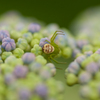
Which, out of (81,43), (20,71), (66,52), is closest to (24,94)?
(20,71)

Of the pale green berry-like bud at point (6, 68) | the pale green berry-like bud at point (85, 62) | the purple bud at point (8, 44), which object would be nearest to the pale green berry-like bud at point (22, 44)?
the purple bud at point (8, 44)

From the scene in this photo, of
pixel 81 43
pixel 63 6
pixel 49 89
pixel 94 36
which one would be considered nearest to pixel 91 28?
pixel 94 36

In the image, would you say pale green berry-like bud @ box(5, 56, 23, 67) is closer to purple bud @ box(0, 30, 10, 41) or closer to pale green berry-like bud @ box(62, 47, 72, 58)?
purple bud @ box(0, 30, 10, 41)

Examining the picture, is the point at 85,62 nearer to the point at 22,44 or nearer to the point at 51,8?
the point at 22,44

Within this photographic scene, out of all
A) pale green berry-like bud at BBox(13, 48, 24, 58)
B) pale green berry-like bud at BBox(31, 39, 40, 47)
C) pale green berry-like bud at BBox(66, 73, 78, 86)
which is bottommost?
pale green berry-like bud at BBox(66, 73, 78, 86)

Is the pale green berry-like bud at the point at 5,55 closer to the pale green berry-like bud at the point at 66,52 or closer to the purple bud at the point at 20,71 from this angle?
the purple bud at the point at 20,71

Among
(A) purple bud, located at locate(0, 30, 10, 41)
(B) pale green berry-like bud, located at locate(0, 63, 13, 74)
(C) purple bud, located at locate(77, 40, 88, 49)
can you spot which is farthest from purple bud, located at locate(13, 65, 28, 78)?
(C) purple bud, located at locate(77, 40, 88, 49)

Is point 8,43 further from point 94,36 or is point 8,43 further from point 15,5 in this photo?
point 15,5
